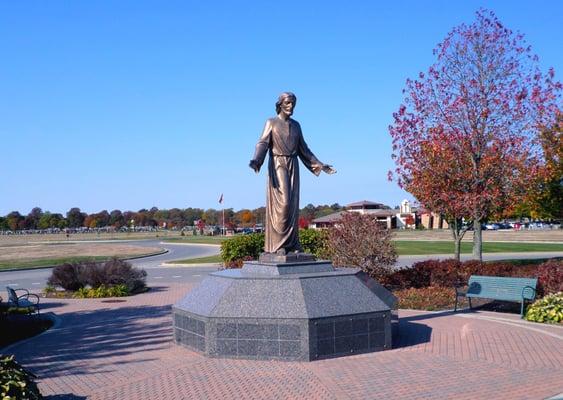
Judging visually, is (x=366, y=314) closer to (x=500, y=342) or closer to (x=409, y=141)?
(x=500, y=342)

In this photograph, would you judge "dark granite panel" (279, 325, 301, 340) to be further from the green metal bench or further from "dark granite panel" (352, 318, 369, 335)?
the green metal bench

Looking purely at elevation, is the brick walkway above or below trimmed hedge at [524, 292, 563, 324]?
below

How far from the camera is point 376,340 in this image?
9422mm

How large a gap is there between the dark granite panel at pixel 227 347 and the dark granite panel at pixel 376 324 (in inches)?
80.5

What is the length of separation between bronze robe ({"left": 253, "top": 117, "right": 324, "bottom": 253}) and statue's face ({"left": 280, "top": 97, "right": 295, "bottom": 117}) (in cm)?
17

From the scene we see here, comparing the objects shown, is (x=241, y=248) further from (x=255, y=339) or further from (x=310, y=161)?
(x=255, y=339)

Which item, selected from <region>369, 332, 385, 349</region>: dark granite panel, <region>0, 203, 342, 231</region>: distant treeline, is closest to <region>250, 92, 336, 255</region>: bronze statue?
<region>369, 332, 385, 349</region>: dark granite panel

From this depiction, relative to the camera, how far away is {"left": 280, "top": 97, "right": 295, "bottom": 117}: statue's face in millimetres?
10633

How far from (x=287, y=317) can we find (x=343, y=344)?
3.13ft

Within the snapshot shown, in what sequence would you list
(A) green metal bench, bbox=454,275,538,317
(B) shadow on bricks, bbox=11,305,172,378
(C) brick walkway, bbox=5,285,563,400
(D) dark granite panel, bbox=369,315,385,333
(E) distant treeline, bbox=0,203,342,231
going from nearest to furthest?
(C) brick walkway, bbox=5,285,563,400, (B) shadow on bricks, bbox=11,305,172,378, (D) dark granite panel, bbox=369,315,385,333, (A) green metal bench, bbox=454,275,538,317, (E) distant treeline, bbox=0,203,342,231

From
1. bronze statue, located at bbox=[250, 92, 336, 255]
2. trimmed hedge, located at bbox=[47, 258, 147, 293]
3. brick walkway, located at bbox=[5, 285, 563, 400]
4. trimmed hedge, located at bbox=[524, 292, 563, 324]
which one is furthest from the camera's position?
trimmed hedge, located at bbox=[47, 258, 147, 293]

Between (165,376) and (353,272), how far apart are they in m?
3.60

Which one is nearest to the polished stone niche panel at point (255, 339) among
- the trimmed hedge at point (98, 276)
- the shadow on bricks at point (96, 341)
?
the shadow on bricks at point (96, 341)

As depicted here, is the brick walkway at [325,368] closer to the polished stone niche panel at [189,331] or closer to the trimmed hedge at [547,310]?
the polished stone niche panel at [189,331]
